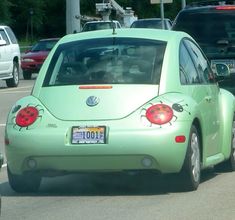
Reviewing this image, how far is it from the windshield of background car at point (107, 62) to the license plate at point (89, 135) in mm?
682

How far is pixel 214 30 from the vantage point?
19.5m

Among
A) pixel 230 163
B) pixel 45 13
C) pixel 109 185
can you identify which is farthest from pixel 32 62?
pixel 45 13

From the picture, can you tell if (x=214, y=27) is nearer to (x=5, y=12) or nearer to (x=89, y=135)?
(x=89, y=135)

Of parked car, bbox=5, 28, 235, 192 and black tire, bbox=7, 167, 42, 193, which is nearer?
parked car, bbox=5, 28, 235, 192

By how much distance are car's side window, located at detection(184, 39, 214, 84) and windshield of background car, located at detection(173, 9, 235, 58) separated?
7.28 metres

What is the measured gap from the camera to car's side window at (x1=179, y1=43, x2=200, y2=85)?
10.9 m

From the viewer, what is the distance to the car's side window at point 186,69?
10875mm

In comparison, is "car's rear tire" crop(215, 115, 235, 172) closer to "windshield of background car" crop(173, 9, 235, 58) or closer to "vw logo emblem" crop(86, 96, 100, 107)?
"vw logo emblem" crop(86, 96, 100, 107)

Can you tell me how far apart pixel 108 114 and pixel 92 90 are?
41 cm

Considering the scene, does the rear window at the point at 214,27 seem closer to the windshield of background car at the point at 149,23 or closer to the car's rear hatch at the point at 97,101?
the car's rear hatch at the point at 97,101

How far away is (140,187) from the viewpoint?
1099 cm

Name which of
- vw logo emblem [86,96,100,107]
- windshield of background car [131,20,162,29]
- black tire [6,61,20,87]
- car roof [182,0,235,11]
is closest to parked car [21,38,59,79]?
windshield of background car [131,20,162,29]

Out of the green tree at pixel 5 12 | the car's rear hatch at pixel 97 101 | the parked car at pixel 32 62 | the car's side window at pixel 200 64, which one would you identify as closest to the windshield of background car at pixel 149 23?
the parked car at pixel 32 62

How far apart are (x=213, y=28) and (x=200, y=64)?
7.94 metres
